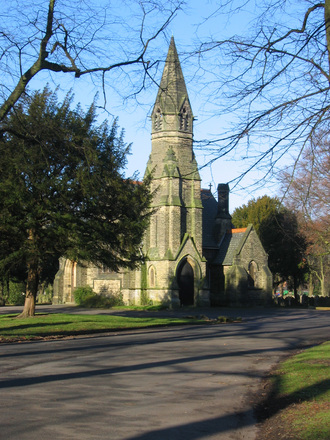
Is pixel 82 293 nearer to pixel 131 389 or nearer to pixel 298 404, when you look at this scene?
pixel 131 389

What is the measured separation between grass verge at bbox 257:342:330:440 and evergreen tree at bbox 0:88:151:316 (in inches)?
516

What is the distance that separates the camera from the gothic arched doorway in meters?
44.2

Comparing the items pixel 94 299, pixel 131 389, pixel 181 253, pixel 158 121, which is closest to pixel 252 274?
pixel 181 253

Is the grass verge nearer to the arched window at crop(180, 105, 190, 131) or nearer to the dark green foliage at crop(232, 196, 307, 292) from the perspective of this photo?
the arched window at crop(180, 105, 190, 131)

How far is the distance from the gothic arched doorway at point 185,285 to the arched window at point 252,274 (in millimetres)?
6733

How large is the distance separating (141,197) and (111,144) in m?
3.11

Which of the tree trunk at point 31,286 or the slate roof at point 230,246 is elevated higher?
the slate roof at point 230,246

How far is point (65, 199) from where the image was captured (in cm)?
2239

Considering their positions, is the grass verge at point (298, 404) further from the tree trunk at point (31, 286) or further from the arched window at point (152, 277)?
the arched window at point (152, 277)

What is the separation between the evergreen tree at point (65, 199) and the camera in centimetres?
2177

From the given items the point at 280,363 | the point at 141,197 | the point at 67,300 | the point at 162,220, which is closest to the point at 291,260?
the point at 162,220

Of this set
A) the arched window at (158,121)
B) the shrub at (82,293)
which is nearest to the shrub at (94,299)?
the shrub at (82,293)

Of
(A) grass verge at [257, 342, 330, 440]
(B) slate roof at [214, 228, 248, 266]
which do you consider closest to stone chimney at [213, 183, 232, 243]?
(B) slate roof at [214, 228, 248, 266]

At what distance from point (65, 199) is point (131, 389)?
15.0 m
